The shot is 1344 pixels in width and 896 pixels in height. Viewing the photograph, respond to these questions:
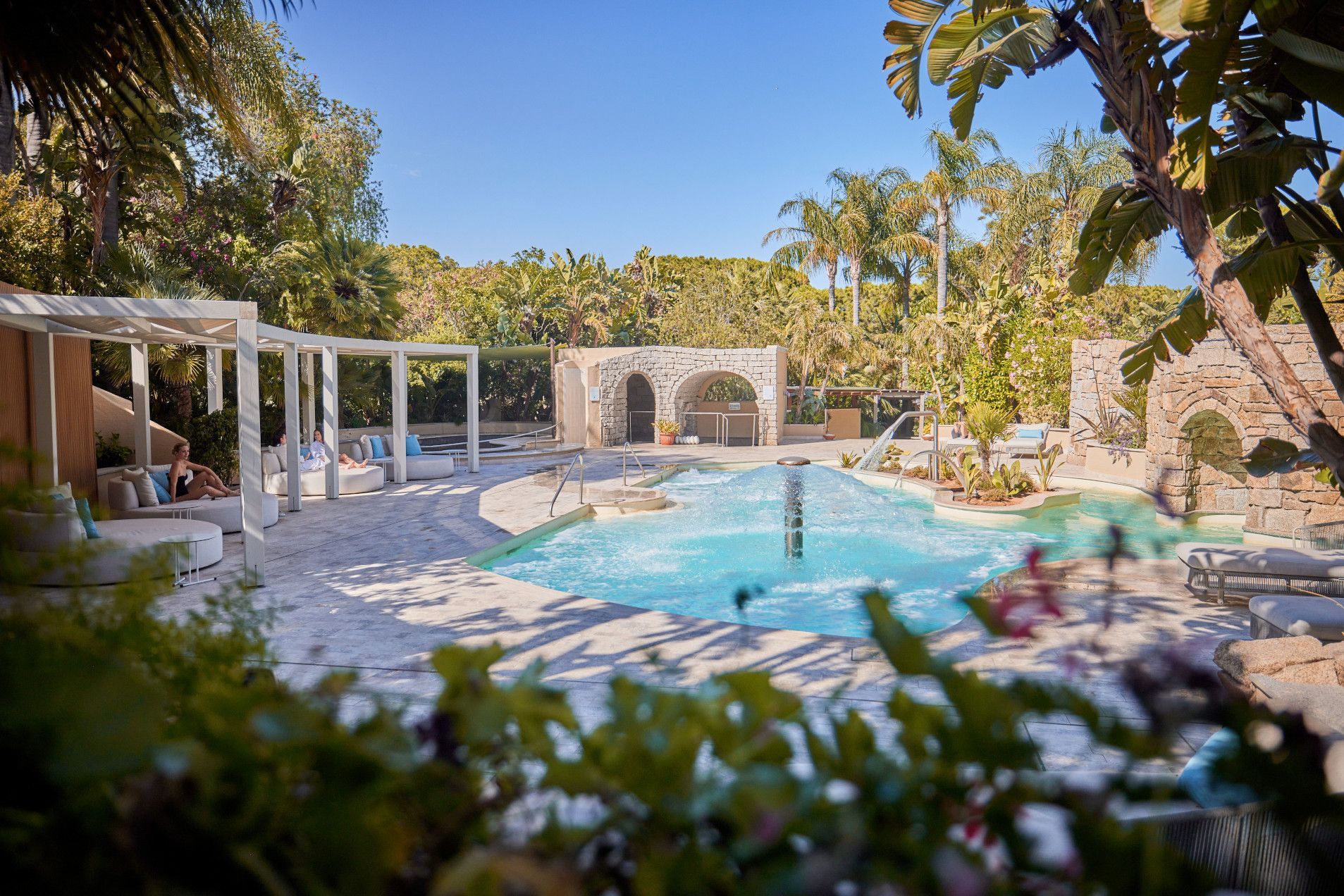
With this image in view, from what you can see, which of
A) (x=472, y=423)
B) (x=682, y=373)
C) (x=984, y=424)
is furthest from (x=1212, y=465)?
(x=682, y=373)

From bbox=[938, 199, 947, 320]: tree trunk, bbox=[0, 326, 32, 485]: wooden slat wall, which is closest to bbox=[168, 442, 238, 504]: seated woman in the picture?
bbox=[0, 326, 32, 485]: wooden slat wall

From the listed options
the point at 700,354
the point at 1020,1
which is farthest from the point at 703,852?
the point at 700,354

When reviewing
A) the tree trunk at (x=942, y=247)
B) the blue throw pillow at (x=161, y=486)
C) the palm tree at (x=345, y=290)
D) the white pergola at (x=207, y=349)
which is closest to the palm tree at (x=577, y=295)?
the tree trunk at (x=942, y=247)

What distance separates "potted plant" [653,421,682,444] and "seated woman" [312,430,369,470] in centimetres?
1023

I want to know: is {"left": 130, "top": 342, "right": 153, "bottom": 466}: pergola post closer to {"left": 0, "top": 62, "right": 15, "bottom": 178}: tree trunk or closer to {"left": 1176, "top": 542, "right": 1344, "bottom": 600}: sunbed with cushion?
{"left": 0, "top": 62, "right": 15, "bottom": 178}: tree trunk

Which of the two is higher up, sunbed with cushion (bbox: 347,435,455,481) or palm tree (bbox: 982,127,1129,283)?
palm tree (bbox: 982,127,1129,283)

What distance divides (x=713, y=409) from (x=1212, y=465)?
16.3 metres

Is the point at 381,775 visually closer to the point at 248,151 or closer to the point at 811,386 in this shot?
the point at 248,151

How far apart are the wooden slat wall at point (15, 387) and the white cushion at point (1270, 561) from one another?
1140 cm

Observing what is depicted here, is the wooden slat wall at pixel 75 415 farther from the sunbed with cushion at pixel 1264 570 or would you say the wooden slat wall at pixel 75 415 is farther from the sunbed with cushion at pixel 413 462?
the sunbed with cushion at pixel 1264 570

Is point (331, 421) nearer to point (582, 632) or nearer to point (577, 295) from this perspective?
point (582, 632)

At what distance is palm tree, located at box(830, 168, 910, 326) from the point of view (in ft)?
107

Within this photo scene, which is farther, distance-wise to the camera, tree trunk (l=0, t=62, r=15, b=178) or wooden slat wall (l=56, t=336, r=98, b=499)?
wooden slat wall (l=56, t=336, r=98, b=499)

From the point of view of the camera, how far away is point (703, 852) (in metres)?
0.72
